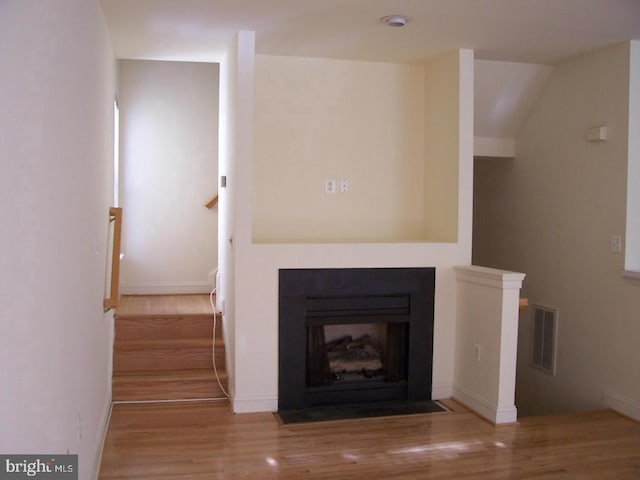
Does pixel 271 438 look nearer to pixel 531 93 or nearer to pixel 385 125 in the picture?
pixel 385 125

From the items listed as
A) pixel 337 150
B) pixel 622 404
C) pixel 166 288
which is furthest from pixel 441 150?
pixel 166 288

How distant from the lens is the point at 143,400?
429 centimetres

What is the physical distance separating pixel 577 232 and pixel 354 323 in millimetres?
1783

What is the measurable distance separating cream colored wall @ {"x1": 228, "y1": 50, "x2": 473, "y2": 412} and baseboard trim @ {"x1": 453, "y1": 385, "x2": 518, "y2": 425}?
24cm

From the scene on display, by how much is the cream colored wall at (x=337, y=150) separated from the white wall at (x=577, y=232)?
38.9 inches

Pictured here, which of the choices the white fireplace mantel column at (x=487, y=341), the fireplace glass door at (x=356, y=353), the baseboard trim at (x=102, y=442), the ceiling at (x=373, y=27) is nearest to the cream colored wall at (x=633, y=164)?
the ceiling at (x=373, y=27)

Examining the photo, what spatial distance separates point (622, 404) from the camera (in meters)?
4.16

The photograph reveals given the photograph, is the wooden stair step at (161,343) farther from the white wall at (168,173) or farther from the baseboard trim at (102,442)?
the white wall at (168,173)

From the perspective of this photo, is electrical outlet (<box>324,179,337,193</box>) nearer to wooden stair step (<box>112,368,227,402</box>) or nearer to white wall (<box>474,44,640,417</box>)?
wooden stair step (<box>112,368,227,402</box>)

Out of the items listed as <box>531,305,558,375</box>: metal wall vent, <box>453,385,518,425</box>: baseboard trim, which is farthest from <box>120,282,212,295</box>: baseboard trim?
<box>531,305,558,375</box>: metal wall vent

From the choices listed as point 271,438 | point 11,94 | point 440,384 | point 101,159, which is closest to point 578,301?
point 440,384

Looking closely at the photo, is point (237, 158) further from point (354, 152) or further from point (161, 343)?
point (161, 343)

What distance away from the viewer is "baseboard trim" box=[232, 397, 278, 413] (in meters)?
4.09

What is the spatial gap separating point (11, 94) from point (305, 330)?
2973mm
